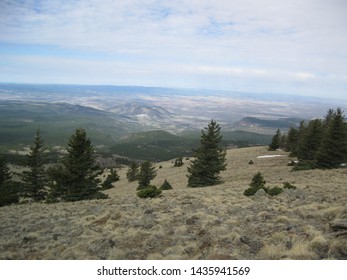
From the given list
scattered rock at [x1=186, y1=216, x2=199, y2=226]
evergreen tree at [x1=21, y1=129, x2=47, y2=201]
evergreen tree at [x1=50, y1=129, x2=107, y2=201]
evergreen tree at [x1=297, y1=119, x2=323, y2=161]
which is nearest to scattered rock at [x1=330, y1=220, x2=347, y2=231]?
scattered rock at [x1=186, y1=216, x2=199, y2=226]

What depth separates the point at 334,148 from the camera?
103ft

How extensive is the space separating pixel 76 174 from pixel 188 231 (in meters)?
16.7

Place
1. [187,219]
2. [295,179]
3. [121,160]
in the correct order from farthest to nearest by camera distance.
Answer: [121,160] → [295,179] → [187,219]

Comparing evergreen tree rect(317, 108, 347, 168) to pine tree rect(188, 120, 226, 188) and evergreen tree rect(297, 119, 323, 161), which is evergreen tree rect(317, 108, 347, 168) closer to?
evergreen tree rect(297, 119, 323, 161)

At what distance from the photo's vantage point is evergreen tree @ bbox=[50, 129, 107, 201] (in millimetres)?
24500

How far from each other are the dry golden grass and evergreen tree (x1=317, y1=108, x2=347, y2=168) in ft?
56.0

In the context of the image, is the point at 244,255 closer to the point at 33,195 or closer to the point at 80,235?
the point at 80,235

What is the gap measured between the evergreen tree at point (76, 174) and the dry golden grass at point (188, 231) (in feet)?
26.8

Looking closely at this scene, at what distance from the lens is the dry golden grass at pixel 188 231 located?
332 inches

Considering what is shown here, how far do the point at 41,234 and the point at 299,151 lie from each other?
36.1m

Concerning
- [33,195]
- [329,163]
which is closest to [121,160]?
[33,195]

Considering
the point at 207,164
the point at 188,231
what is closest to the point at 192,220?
the point at 188,231

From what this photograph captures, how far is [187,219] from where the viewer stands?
12.1m

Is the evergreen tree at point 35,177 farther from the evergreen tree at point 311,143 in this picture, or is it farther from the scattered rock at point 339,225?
the evergreen tree at point 311,143
